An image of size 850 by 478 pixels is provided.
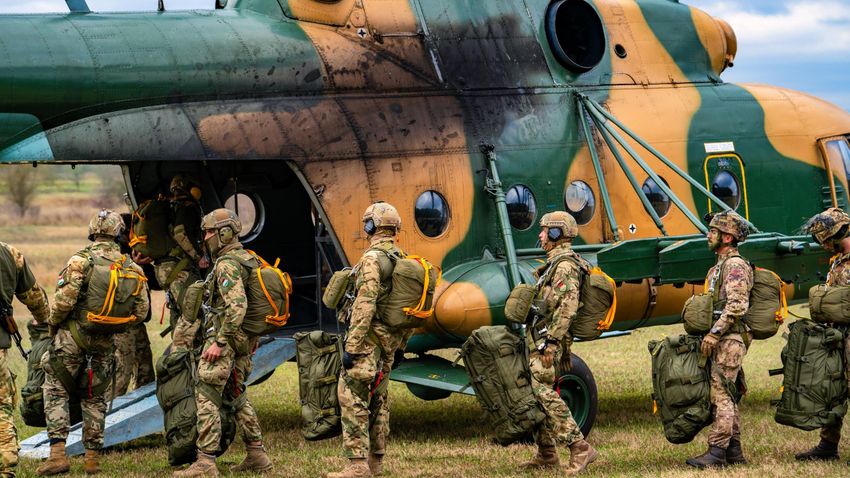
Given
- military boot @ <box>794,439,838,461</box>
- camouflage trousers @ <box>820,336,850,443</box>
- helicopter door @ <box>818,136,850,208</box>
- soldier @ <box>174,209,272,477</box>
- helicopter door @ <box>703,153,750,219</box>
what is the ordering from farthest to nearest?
1. helicopter door @ <box>818,136,850,208</box>
2. helicopter door @ <box>703,153,750,219</box>
3. military boot @ <box>794,439,838,461</box>
4. camouflage trousers @ <box>820,336,850,443</box>
5. soldier @ <box>174,209,272,477</box>

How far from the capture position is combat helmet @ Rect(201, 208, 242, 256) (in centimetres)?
918

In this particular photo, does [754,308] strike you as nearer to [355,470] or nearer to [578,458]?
[578,458]

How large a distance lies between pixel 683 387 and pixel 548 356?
3.29 ft

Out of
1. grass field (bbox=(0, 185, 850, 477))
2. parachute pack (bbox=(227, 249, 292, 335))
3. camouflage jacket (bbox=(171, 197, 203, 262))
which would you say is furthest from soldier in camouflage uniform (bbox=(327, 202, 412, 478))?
camouflage jacket (bbox=(171, 197, 203, 262))

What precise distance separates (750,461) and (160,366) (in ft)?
14.4

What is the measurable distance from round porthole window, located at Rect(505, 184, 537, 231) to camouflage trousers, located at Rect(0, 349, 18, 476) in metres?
4.51

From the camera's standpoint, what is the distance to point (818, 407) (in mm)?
9062

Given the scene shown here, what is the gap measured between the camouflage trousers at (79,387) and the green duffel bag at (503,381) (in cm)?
273

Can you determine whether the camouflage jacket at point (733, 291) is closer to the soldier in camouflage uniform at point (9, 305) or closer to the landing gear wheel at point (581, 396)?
the landing gear wheel at point (581, 396)

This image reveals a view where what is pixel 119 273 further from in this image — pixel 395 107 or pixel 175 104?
pixel 395 107

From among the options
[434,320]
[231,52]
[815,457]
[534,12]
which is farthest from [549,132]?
[815,457]

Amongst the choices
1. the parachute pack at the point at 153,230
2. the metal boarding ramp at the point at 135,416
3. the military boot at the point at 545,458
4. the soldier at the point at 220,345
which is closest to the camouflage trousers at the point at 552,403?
the military boot at the point at 545,458

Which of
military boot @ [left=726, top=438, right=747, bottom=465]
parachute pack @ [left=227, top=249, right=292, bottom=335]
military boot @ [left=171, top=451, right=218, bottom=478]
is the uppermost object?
parachute pack @ [left=227, top=249, right=292, bottom=335]

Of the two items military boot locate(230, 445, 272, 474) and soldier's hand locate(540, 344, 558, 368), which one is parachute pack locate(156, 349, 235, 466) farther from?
soldier's hand locate(540, 344, 558, 368)
